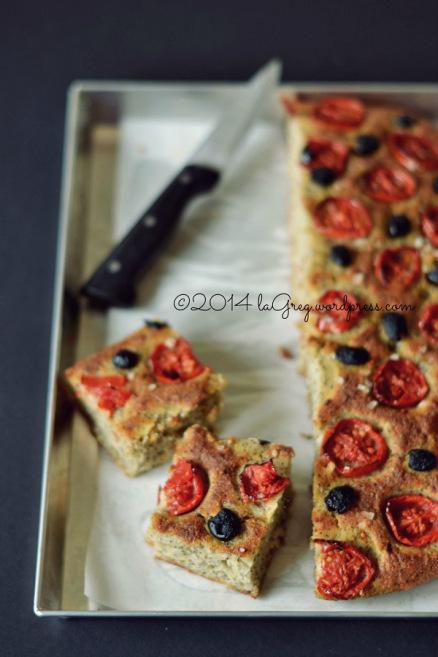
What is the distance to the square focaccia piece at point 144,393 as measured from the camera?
152 inches

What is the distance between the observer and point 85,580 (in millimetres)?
3713

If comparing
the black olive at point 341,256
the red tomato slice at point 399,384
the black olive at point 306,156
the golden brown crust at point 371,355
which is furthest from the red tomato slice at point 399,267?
the black olive at point 306,156

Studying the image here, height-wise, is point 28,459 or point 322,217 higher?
point 322,217

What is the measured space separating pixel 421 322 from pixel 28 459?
75.3 inches

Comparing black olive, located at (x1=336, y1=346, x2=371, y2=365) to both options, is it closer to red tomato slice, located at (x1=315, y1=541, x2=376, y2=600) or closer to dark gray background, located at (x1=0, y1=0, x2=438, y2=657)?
red tomato slice, located at (x1=315, y1=541, x2=376, y2=600)

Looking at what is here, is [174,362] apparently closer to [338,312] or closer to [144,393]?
→ [144,393]

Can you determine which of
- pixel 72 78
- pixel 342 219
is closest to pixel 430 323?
pixel 342 219

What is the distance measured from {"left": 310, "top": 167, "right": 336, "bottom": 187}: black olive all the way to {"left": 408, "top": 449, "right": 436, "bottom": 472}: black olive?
4.81 ft

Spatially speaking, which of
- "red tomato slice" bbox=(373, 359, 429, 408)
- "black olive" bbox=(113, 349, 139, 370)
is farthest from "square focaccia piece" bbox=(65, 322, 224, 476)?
"red tomato slice" bbox=(373, 359, 429, 408)

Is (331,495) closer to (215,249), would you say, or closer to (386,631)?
(386,631)

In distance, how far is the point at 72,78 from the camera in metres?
5.38

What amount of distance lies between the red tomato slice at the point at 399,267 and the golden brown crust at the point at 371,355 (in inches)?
1.1

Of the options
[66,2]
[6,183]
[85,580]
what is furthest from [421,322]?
[66,2]

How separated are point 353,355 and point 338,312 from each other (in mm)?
252
